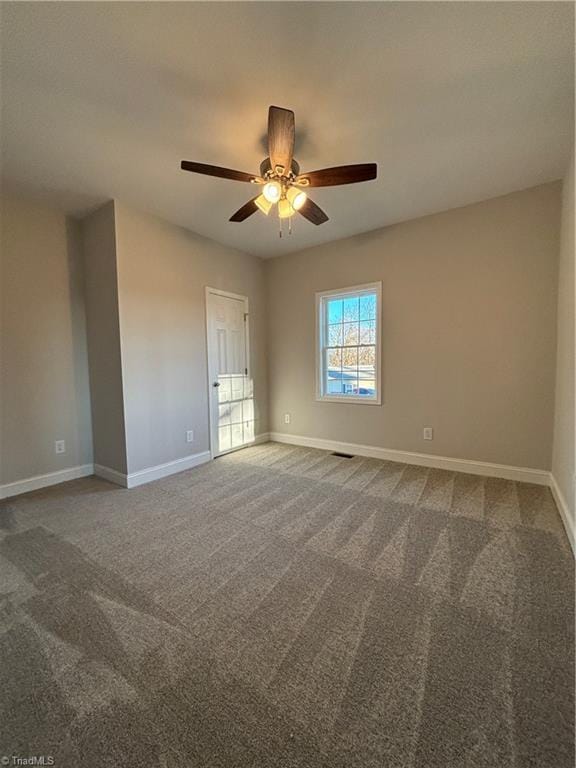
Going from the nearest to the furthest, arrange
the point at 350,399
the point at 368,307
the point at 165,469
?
the point at 165,469, the point at 368,307, the point at 350,399

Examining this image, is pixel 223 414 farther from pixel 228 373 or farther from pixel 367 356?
pixel 367 356

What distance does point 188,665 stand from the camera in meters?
1.20

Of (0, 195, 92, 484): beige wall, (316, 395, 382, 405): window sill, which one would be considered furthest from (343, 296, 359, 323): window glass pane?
(0, 195, 92, 484): beige wall

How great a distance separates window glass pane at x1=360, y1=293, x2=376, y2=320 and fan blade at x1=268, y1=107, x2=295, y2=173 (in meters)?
2.13

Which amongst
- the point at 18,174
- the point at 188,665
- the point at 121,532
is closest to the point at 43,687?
the point at 188,665

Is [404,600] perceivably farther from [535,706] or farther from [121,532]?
[121,532]

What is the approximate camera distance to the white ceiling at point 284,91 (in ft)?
4.55

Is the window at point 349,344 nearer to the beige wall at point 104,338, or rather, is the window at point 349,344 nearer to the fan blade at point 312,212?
the fan blade at point 312,212

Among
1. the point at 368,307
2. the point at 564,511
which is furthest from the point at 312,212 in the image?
the point at 564,511

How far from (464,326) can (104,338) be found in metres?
3.75

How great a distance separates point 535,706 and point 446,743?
14.5 inches

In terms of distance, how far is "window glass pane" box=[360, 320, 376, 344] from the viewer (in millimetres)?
3779

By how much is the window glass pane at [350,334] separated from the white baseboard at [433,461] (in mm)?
1325

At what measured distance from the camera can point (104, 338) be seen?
10.3 feet
